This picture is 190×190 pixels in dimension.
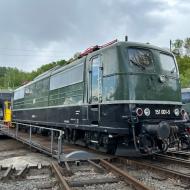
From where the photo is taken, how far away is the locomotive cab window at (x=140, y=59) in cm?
1103

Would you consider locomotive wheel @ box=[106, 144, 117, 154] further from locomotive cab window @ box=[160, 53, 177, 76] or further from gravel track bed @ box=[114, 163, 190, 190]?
locomotive cab window @ box=[160, 53, 177, 76]

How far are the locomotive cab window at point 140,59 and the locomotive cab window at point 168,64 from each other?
558 mm

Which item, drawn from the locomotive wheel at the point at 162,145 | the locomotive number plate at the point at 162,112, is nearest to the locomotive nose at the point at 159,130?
the locomotive wheel at the point at 162,145

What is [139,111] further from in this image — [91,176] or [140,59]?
[91,176]

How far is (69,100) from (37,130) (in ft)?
23.1

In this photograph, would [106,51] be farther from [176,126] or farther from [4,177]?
[4,177]

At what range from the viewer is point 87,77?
495 inches

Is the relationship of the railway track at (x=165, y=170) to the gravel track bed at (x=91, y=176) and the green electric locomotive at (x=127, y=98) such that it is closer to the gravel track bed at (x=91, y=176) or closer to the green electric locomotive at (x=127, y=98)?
the green electric locomotive at (x=127, y=98)

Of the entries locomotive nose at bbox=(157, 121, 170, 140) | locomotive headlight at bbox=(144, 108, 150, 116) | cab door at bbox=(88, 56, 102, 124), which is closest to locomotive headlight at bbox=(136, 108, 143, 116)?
locomotive headlight at bbox=(144, 108, 150, 116)

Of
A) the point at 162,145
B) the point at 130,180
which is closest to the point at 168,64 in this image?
the point at 162,145

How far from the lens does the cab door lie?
11.5 meters

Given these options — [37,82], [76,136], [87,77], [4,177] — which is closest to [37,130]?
[37,82]

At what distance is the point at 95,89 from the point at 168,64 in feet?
8.28

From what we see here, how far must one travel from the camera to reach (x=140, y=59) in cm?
1127
